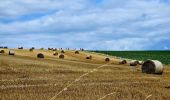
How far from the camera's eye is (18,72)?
31641mm

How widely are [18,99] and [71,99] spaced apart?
192 cm

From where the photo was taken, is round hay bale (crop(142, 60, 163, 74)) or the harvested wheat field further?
round hay bale (crop(142, 60, 163, 74))

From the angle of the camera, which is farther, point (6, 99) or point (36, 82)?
point (36, 82)

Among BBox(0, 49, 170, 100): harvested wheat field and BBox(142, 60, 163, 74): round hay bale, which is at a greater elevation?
BBox(142, 60, 163, 74): round hay bale

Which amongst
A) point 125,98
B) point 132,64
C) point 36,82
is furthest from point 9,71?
point 132,64

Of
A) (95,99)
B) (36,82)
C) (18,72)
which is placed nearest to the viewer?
(95,99)

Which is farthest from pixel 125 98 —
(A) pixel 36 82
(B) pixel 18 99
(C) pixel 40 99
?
(A) pixel 36 82

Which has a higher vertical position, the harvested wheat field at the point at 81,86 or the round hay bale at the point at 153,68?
the round hay bale at the point at 153,68

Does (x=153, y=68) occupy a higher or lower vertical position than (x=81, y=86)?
higher

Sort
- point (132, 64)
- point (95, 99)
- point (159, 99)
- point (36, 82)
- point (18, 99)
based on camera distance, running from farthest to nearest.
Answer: point (132, 64) → point (36, 82) → point (159, 99) → point (95, 99) → point (18, 99)

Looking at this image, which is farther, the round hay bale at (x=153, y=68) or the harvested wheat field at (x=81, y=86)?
the round hay bale at (x=153, y=68)

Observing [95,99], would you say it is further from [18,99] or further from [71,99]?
[18,99]

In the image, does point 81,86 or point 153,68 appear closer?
point 81,86

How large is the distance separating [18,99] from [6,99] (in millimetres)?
395
